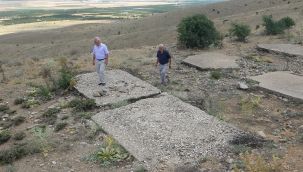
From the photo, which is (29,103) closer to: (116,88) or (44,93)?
(44,93)

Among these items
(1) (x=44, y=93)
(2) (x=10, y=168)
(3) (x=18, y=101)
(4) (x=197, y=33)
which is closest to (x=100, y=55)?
(1) (x=44, y=93)

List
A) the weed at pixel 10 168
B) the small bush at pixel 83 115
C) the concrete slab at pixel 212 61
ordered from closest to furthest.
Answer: the weed at pixel 10 168 → the small bush at pixel 83 115 → the concrete slab at pixel 212 61

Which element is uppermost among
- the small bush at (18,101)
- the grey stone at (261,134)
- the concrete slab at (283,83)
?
the concrete slab at (283,83)

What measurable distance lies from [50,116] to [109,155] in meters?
2.98

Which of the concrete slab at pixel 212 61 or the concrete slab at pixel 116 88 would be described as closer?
the concrete slab at pixel 116 88

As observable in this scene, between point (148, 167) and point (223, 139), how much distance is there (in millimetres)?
1747

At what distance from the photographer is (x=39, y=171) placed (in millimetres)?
7590

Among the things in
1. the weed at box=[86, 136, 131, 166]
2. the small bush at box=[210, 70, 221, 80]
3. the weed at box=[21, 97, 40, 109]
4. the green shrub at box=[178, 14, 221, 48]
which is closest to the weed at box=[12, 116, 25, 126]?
the weed at box=[21, 97, 40, 109]

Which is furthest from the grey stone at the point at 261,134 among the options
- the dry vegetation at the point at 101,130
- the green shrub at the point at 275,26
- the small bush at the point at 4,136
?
the green shrub at the point at 275,26

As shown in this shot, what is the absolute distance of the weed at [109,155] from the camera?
7.75 meters

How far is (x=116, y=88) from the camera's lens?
11.7 m

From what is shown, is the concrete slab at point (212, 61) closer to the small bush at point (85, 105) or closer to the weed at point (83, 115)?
→ the small bush at point (85, 105)

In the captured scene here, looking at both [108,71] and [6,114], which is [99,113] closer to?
[6,114]

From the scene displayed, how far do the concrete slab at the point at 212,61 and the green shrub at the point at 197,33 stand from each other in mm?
1522
